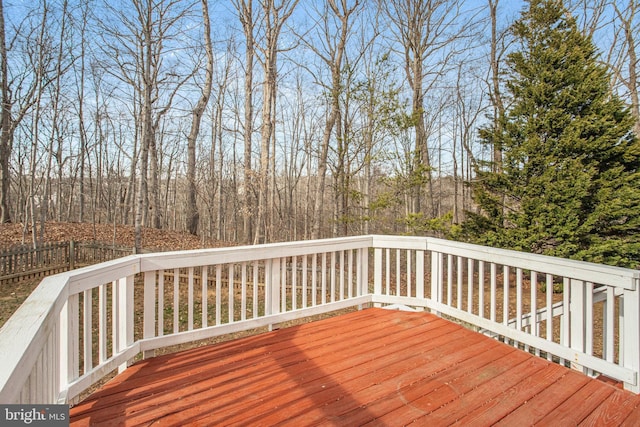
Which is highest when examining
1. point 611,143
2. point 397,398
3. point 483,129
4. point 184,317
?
point 483,129

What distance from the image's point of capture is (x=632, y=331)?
2055mm

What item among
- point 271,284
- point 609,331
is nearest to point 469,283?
point 609,331

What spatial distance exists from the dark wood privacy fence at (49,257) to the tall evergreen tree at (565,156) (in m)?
10.1

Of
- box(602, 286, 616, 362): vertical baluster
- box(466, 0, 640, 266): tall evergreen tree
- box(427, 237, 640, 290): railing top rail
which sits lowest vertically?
box(602, 286, 616, 362): vertical baluster

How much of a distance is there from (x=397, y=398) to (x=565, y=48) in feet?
23.8

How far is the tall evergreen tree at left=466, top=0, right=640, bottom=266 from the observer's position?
19.3ft

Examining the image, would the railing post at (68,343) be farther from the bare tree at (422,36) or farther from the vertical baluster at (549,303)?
the bare tree at (422,36)

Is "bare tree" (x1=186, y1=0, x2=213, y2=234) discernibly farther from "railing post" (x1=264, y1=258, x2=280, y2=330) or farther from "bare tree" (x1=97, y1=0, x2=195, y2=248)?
"railing post" (x1=264, y1=258, x2=280, y2=330)

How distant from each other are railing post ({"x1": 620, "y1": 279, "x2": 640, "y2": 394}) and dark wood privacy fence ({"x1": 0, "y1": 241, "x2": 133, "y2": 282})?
10.4 metres

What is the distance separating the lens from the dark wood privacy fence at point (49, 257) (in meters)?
8.06

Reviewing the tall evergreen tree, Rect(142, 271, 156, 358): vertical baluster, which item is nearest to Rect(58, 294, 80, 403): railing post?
Rect(142, 271, 156, 358): vertical baluster

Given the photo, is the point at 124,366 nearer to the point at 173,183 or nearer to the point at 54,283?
the point at 54,283

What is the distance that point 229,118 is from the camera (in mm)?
16156

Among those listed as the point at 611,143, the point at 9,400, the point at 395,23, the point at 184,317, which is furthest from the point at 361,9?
the point at 9,400
